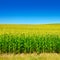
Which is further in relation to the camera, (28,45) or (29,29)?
(29,29)

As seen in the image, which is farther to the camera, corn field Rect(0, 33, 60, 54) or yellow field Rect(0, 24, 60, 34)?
yellow field Rect(0, 24, 60, 34)

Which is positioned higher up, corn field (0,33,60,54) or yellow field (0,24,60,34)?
corn field (0,33,60,54)

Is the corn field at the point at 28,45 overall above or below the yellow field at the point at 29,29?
above

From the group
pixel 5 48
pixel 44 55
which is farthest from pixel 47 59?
pixel 5 48

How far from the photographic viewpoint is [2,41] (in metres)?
8.38

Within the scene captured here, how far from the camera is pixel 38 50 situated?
8.26 metres

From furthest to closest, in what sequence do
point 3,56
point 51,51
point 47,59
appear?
point 51,51, point 3,56, point 47,59

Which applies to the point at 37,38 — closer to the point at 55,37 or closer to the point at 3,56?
the point at 55,37

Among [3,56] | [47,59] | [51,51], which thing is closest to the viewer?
[47,59]

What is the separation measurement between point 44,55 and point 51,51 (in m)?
0.65

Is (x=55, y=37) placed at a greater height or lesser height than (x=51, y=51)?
greater

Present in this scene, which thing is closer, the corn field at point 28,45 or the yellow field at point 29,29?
the corn field at point 28,45

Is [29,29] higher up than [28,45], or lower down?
lower down

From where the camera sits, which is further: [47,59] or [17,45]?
[17,45]
